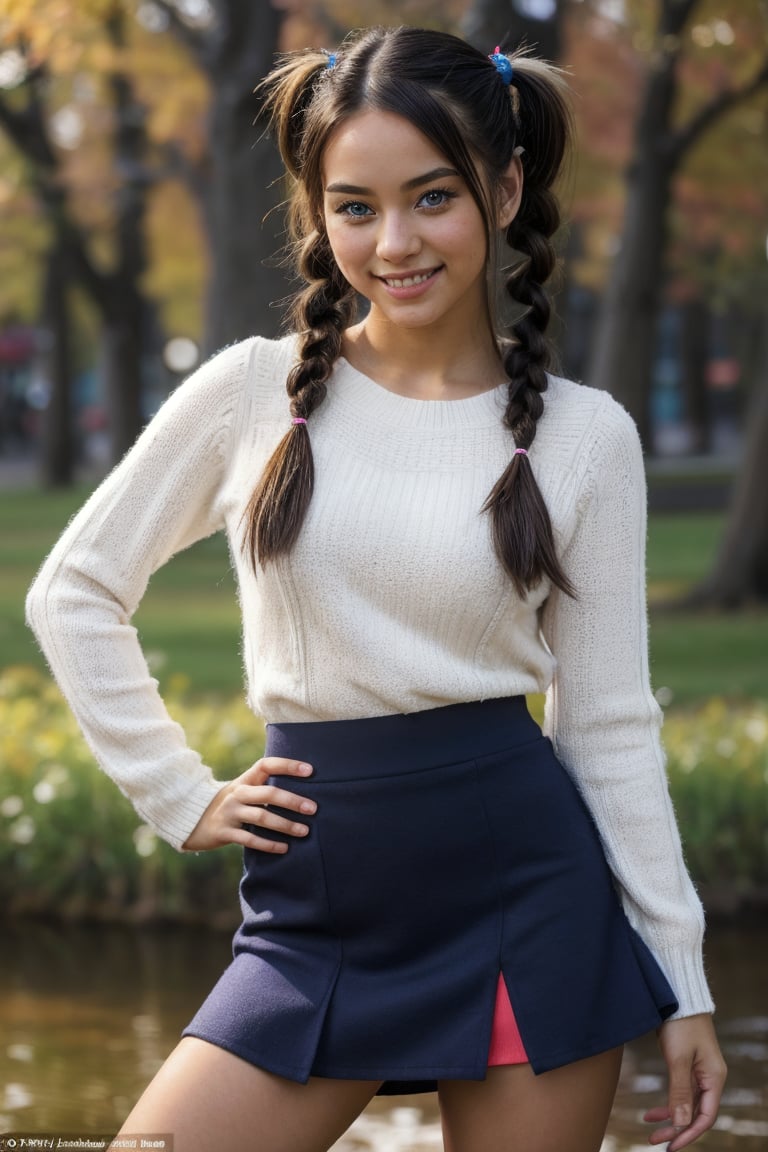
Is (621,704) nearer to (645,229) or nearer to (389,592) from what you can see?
(389,592)

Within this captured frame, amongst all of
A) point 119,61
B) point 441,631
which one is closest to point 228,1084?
point 441,631

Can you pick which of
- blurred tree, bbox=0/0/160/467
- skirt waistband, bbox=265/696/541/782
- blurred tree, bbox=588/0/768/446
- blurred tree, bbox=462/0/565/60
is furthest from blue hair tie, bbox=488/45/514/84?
blurred tree, bbox=0/0/160/467

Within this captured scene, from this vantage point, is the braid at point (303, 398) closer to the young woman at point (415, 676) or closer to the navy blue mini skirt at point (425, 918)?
the young woman at point (415, 676)

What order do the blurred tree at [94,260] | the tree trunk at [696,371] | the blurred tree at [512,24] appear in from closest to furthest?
the blurred tree at [512,24], the blurred tree at [94,260], the tree trunk at [696,371]

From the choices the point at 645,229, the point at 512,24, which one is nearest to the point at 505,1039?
the point at 512,24

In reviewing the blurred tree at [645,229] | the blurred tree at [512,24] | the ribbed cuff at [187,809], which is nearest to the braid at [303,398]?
the ribbed cuff at [187,809]

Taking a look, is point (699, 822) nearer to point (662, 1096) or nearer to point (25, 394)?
point (662, 1096)

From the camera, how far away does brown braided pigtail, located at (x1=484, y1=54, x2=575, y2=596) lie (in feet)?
8.18

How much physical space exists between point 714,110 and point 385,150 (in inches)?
407

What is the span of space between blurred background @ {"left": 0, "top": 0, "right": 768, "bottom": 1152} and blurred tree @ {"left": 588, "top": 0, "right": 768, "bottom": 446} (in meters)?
0.02

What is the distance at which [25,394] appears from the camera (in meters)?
55.1

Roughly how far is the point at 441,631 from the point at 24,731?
4.66m

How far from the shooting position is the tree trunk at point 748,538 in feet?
37.5

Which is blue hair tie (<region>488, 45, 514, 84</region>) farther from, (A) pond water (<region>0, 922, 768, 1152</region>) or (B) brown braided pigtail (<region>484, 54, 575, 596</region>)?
(A) pond water (<region>0, 922, 768, 1152</region>)
